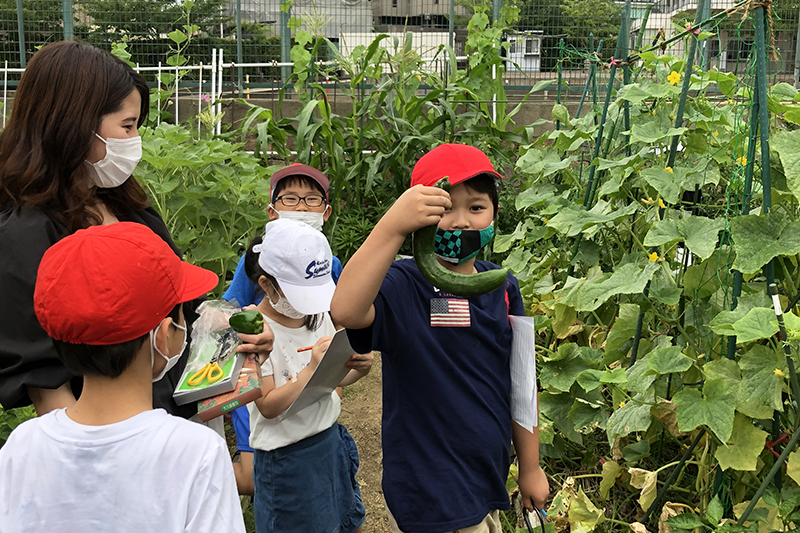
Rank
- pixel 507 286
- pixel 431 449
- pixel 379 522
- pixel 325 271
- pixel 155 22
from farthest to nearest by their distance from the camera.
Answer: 1. pixel 155 22
2. pixel 379 522
3. pixel 325 271
4. pixel 507 286
5. pixel 431 449

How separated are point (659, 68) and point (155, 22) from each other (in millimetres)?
7127

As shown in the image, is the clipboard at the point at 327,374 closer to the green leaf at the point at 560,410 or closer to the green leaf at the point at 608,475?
the green leaf at the point at 560,410

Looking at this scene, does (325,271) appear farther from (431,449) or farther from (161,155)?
(161,155)

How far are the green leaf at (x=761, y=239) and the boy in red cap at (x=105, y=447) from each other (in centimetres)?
149

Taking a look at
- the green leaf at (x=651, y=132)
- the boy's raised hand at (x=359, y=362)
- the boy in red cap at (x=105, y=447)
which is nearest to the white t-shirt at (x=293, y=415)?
the boy's raised hand at (x=359, y=362)

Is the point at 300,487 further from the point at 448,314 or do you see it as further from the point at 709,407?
the point at 709,407

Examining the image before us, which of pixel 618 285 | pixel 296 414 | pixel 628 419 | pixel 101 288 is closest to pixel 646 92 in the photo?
pixel 618 285

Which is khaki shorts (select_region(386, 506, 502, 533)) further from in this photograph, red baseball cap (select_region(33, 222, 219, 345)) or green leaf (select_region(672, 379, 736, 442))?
red baseball cap (select_region(33, 222, 219, 345))

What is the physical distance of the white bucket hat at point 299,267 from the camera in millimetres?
2061

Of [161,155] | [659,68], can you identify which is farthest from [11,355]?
[659,68]

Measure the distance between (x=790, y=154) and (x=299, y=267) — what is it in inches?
56.6

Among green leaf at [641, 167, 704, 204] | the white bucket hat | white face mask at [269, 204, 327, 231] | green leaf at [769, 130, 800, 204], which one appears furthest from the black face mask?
white face mask at [269, 204, 327, 231]

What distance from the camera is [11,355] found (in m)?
1.47

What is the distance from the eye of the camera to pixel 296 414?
6.97 ft
